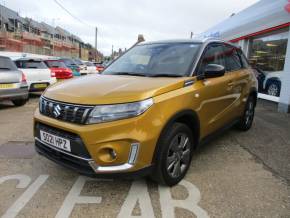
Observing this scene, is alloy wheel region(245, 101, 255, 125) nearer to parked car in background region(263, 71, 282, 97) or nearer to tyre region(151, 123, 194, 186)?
tyre region(151, 123, 194, 186)

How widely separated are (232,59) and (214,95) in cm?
137

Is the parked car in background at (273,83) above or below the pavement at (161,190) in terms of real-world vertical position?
above

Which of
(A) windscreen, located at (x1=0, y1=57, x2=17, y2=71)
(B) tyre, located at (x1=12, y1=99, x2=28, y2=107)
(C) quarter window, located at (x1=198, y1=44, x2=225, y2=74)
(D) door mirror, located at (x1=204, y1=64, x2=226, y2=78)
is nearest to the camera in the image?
(D) door mirror, located at (x1=204, y1=64, x2=226, y2=78)

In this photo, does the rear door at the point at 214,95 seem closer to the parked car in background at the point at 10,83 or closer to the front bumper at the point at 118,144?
the front bumper at the point at 118,144

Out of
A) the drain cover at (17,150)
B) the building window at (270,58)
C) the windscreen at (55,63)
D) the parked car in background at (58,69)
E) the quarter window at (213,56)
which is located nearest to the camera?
the quarter window at (213,56)

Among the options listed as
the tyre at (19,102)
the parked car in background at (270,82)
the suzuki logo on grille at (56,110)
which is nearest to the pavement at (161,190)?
the suzuki logo on grille at (56,110)

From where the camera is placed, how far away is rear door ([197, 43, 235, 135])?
11.5 feet

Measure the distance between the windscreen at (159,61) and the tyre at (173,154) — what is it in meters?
0.77

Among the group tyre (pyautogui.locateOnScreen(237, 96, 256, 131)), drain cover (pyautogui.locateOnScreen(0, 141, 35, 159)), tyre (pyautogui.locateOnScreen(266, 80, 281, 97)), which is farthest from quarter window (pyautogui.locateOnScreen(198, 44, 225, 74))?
tyre (pyautogui.locateOnScreen(266, 80, 281, 97))

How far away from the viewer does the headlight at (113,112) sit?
2602 millimetres

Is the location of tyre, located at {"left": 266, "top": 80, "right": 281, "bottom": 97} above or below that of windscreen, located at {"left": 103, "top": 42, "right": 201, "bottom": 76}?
below

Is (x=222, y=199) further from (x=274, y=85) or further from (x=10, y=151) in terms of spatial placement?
(x=274, y=85)

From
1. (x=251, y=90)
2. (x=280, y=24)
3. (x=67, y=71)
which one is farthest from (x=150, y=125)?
(x=67, y=71)

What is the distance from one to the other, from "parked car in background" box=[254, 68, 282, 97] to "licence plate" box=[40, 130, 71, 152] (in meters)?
8.41
